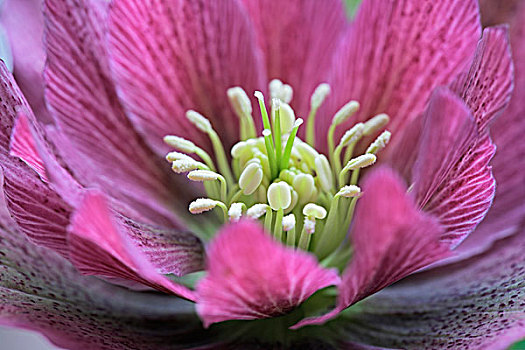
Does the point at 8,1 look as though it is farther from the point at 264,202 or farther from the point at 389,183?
the point at 389,183

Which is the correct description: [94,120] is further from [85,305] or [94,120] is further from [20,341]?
[20,341]

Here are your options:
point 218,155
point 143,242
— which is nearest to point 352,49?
point 218,155

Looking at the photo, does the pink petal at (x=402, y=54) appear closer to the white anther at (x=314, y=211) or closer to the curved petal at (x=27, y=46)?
the white anther at (x=314, y=211)

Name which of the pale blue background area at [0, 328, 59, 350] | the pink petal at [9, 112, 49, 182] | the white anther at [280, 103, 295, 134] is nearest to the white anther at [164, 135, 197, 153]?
the white anther at [280, 103, 295, 134]

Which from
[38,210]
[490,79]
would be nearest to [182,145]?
[38,210]

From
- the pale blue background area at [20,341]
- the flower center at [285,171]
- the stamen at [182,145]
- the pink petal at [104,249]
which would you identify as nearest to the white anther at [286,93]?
the flower center at [285,171]

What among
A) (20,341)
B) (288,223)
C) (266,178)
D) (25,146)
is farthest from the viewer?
(20,341)

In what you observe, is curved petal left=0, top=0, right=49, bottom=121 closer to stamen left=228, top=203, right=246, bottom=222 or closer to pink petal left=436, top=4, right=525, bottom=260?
stamen left=228, top=203, right=246, bottom=222
